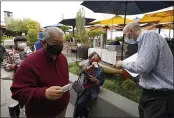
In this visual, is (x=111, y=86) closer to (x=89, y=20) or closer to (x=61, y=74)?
(x=61, y=74)

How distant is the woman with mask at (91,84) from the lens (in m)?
3.46

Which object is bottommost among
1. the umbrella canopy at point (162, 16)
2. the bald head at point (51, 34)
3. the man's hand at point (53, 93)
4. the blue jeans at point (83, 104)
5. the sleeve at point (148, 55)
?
the blue jeans at point (83, 104)

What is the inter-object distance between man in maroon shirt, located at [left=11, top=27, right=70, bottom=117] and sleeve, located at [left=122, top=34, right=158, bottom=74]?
1.02 m

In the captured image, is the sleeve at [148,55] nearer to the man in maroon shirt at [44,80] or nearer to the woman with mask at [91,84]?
the man in maroon shirt at [44,80]

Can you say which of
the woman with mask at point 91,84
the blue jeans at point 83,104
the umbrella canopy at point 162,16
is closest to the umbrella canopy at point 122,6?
the umbrella canopy at point 162,16

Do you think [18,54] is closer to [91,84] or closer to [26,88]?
[91,84]

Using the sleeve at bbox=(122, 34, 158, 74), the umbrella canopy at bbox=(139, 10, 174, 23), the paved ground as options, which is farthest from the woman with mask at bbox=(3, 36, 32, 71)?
the umbrella canopy at bbox=(139, 10, 174, 23)

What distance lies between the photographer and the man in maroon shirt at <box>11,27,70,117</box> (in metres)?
1.70

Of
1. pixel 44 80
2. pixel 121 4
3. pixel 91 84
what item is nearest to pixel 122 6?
pixel 121 4

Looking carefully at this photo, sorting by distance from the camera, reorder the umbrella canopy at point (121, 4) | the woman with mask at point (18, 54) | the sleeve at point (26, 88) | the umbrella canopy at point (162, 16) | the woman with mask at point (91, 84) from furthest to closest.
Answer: the umbrella canopy at point (162, 16), the umbrella canopy at point (121, 4), the woman with mask at point (18, 54), the woman with mask at point (91, 84), the sleeve at point (26, 88)

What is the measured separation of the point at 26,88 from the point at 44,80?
0.23 meters

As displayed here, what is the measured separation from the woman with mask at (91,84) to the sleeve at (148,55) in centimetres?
144

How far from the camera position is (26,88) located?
1.72 metres

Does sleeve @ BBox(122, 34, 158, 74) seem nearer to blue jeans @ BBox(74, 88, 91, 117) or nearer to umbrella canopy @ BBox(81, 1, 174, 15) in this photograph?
blue jeans @ BBox(74, 88, 91, 117)
